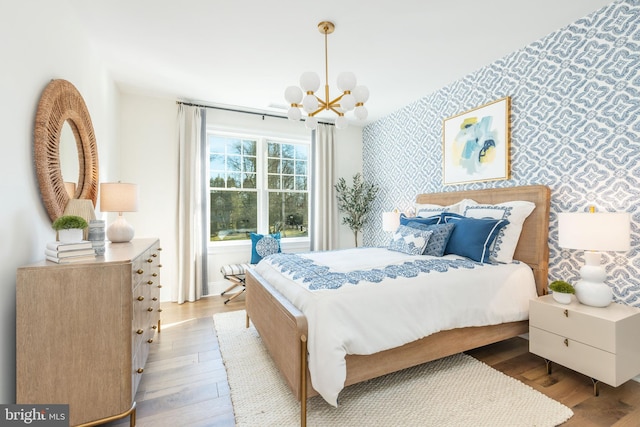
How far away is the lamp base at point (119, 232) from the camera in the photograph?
242cm

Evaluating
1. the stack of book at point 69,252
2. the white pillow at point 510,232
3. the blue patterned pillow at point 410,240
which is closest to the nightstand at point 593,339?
the white pillow at point 510,232

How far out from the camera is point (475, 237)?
2.59 m

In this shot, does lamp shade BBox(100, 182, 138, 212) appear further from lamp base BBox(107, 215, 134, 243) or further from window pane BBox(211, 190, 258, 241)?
window pane BBox(211, 190, 258, 241)

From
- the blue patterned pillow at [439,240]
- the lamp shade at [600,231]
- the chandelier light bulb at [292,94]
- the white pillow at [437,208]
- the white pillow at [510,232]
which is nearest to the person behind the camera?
the lamp shade at [600,231]

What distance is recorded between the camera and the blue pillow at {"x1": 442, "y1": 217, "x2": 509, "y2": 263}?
2.55 metres

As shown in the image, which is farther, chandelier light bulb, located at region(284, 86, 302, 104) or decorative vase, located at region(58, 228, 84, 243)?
chandelier light bulb, located at region(284, 86, 302, 104)

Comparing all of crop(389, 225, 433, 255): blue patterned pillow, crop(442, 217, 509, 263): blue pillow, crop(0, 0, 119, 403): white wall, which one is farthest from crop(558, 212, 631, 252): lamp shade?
crop(0, 0, 119, 403): white wall

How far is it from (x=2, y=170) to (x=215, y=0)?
5.66ft

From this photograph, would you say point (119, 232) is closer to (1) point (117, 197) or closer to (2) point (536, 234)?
(1) point (117, 197)

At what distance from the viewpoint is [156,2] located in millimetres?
2143

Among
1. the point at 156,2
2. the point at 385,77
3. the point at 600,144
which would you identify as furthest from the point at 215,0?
the point at 600,144

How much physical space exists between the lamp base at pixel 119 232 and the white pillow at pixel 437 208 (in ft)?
10.0

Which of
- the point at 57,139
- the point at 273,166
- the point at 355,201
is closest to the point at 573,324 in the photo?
the point at 355,201

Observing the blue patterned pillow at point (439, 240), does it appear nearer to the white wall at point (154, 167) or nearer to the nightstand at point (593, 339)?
the nightstand at point (593, 339)
